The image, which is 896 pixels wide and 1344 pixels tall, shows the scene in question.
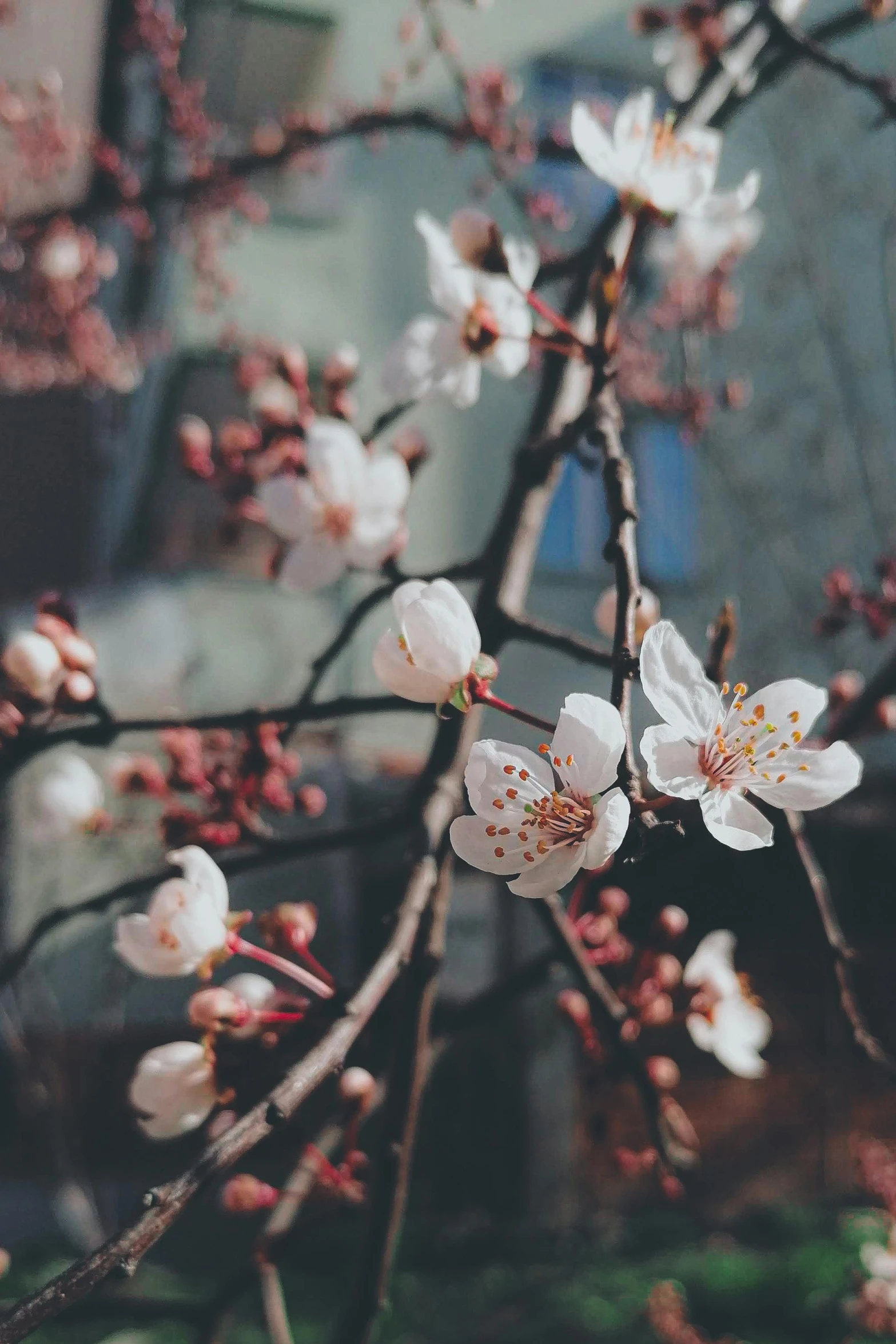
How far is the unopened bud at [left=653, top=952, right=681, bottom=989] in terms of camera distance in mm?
973

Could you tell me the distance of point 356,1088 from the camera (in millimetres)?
795

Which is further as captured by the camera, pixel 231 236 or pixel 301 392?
pixel 231 236

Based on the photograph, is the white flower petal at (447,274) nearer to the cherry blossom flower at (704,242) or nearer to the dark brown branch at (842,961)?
the dark brown branch at (842,961)

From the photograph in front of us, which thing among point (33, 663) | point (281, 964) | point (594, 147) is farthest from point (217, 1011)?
point (594, 147)

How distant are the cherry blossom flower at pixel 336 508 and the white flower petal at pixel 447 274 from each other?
151 mm

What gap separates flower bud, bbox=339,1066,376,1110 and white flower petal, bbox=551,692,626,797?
0.37 metres

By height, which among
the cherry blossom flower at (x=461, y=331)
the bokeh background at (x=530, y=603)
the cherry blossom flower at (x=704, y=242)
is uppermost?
the cherry blossom flower at (x=704, y=242)

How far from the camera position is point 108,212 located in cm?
167

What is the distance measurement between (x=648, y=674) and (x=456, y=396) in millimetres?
448

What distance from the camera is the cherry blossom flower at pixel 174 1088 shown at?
2.15ft

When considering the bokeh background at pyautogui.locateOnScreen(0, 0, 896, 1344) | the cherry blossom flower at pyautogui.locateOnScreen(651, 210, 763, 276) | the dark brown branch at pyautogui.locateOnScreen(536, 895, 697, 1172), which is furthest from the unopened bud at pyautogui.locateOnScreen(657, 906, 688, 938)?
the bokeh background at pyautogui.locateOnScreen(0, 0, 896, 1344)

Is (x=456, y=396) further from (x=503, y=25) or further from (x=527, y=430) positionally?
(x=503, y=25)

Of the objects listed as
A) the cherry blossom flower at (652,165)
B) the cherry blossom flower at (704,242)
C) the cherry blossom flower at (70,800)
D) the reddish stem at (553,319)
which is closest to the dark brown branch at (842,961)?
the reddish stem at (553,319)

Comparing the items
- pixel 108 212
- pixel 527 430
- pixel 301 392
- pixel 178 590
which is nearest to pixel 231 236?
pixel 178 590
